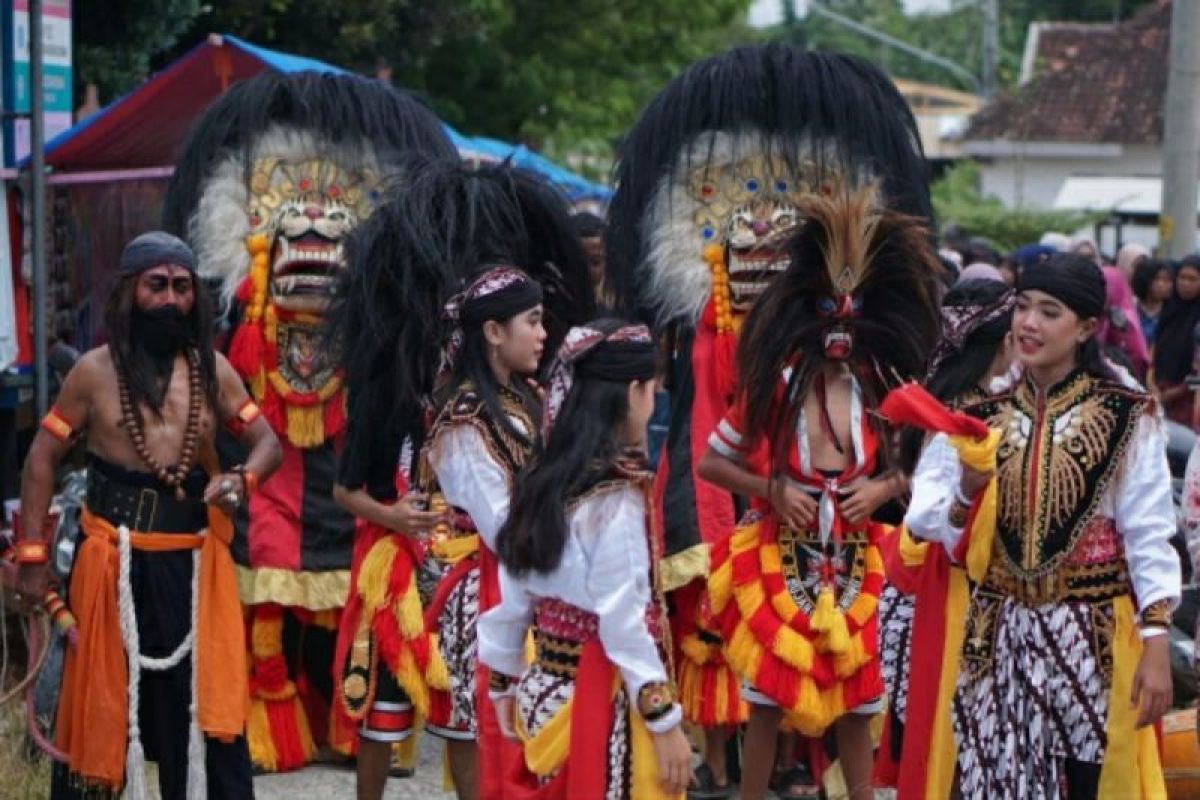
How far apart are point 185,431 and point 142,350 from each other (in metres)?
0.26

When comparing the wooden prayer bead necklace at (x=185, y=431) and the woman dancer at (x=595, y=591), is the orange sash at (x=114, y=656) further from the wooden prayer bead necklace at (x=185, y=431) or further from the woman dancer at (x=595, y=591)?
the woman dancer at (x=595, y=591)

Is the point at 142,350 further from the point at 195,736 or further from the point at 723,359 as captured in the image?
the point at 723,359

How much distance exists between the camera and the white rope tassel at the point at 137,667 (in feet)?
20.3

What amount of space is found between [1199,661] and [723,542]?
4.88 feet

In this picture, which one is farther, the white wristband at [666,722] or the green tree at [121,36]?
the green tree at [121,36]

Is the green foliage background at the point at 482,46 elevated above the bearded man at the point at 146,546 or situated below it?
above

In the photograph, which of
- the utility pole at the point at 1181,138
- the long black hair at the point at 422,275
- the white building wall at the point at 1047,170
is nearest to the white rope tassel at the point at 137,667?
the long black hair at the point at 422,275

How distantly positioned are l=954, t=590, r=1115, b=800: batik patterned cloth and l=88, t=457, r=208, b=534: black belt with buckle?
234cm

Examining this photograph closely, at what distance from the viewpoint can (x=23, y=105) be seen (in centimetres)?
895

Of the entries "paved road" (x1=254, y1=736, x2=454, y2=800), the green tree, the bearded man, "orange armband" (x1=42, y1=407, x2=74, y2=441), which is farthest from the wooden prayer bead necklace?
the green tree

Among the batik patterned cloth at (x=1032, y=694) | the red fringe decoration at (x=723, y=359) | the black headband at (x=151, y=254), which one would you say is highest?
the black headband at (x=151, y=254)

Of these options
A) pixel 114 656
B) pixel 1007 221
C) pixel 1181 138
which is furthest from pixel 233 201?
pixel 1007 221

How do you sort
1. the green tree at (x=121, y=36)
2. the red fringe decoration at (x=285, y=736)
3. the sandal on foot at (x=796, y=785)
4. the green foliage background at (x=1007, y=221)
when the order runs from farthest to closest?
the green foliage background at (x=1007, y=221) → the green tree at (x=121, y=36) → the red fringe decoration at (x=285, y=736) → the sandal on foot at (x=796, y=785)

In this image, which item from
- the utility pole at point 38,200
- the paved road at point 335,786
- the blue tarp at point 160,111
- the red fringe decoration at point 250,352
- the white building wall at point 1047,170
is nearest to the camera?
the paved road at point 335,786
